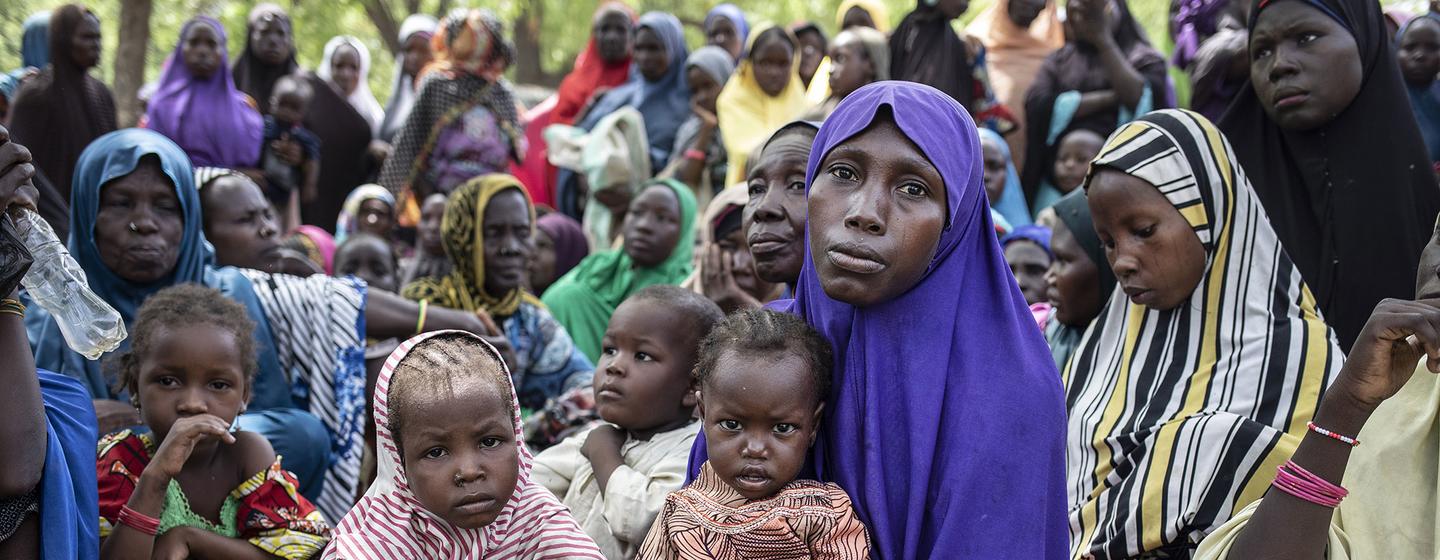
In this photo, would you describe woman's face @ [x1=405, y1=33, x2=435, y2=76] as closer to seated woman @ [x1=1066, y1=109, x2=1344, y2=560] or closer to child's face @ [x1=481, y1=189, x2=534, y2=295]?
child's face @ [x1=481, y1=189, x2=534, y2=295]

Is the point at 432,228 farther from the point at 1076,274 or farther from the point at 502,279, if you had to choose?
the point at 1076,274

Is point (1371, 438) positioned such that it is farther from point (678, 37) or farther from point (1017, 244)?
point (678, 37)

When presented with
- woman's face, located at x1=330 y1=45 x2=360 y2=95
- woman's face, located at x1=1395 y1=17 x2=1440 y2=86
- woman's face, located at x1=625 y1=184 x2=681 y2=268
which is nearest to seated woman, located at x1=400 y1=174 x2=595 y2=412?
woman's face, located at x1=625 y1=184 x2=681 y2=268

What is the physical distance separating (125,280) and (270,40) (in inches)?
220

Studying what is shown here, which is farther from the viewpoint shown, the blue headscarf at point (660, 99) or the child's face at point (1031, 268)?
the blue headscarf at point (660, 99)

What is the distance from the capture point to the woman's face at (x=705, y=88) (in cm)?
879

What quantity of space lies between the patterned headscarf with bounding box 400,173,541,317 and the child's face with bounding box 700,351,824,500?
3237 mm

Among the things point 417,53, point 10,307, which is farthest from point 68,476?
point 417,53

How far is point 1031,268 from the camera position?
17.7 feet

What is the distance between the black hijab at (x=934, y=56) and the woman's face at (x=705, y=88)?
1.32 metres

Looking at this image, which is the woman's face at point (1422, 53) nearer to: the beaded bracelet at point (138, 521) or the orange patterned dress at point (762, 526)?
the orange patterned dress at point (762, 526)

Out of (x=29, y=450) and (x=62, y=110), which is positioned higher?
(x=62, y=110)

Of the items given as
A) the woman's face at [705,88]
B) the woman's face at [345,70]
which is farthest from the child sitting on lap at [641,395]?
the woman's face at [345,70]

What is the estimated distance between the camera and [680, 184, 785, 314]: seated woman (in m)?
4.84
